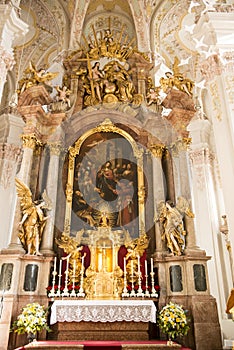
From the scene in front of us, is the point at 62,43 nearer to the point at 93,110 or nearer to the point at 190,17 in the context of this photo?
the point at 93,110

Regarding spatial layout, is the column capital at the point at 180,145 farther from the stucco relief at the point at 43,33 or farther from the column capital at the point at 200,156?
the stucco relief at the point at 43,33

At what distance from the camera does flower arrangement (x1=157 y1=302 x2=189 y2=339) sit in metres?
6.63

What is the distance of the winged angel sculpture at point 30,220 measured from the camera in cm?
808

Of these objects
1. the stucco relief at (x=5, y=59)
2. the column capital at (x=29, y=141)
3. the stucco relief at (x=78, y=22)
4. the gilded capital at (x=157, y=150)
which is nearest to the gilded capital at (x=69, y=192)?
the column capital at (x=29, y=141)

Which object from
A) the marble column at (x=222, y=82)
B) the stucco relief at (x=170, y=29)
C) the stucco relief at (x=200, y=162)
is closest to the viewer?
the marble column at (x=222, y=82)

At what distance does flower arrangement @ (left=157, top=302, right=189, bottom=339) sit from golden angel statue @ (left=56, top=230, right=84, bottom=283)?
96.7 inches

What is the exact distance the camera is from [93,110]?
10.4 meters

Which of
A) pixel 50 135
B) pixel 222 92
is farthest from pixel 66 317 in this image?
pixel 222 92

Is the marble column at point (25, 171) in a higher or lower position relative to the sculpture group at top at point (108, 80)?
lower

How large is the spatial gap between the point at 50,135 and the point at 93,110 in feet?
5.44

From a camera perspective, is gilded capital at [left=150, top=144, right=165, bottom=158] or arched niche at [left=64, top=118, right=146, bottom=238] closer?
arched niche at [left=64, top=118, right=146, bottom=238]

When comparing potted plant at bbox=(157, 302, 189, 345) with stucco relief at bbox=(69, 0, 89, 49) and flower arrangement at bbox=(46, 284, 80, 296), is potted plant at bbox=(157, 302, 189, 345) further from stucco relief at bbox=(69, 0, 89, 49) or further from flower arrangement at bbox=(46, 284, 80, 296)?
stucco relief at bbox=(69, 0, 89, 49)

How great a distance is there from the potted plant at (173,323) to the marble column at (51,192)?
3245 mm

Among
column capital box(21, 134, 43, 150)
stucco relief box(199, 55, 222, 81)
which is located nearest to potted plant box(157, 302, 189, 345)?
column capital box(21, 134, 43, 150)
